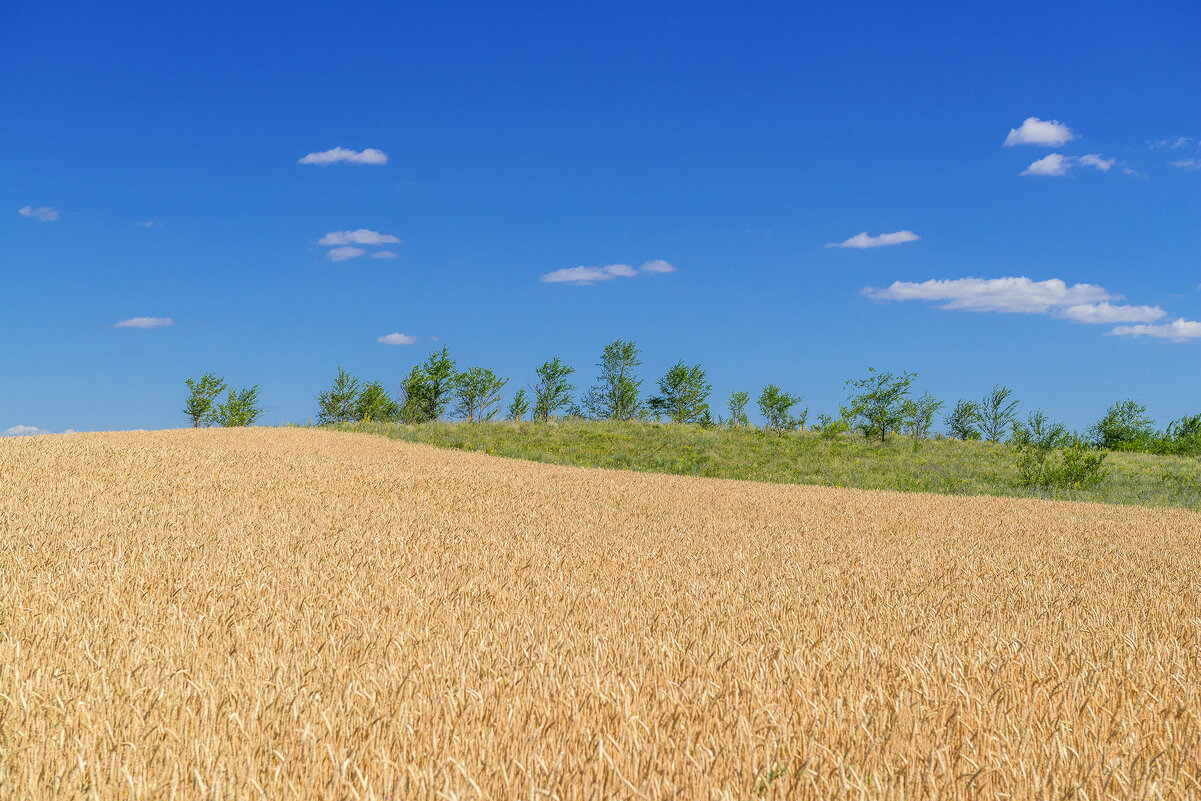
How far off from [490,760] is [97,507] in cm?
632

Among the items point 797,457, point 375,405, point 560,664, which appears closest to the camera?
point 560,664

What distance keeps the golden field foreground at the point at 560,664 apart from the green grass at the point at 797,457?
730 inches

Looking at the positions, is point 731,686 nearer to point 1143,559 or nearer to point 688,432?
point 1143,559

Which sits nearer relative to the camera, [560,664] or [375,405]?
[560,664]

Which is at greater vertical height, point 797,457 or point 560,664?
point 797,457

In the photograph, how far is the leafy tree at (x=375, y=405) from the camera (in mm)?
60031

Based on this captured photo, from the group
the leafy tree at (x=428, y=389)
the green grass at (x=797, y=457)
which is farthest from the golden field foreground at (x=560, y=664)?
the leafy tree at (x=428, y=389)

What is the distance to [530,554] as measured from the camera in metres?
5.79

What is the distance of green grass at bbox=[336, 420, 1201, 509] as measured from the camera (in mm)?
24891

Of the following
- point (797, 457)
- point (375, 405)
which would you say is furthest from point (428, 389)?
point (797, 457)

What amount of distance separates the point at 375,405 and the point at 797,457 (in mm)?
38932

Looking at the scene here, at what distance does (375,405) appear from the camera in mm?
60031

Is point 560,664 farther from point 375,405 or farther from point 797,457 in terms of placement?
point 375,405

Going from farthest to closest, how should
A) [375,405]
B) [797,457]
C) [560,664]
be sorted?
[375,405], [797,457], [560,664]
